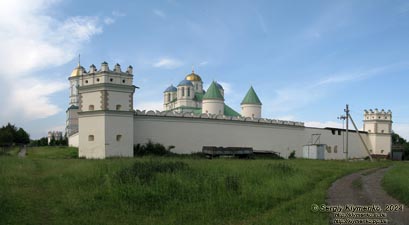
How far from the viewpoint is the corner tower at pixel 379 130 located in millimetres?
55938

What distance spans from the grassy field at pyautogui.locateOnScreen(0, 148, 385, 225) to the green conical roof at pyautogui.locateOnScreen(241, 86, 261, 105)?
3577cm

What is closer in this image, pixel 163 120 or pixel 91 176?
pixel 91 176

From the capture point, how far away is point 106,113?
1249 inches

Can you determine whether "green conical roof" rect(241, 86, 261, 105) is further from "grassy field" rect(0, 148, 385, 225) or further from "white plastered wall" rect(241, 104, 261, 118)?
"grassy field" rect(0, 148, 385, 225)

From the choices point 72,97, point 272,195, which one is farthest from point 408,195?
point 72,97

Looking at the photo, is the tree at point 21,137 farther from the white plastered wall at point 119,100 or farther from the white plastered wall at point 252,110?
the white plastered wall at point 119,100

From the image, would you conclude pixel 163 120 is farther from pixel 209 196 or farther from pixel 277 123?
pixel 209 196

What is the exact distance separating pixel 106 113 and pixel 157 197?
20671 millimetres

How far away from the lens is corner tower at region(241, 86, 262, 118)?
169ft

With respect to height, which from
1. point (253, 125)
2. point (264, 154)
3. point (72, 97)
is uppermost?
point (72, 97)

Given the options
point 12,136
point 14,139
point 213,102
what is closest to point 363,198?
point 213,102

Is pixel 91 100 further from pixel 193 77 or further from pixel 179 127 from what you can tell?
pixel 193 77

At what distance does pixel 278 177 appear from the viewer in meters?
16.2

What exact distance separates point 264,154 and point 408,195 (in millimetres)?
26572
